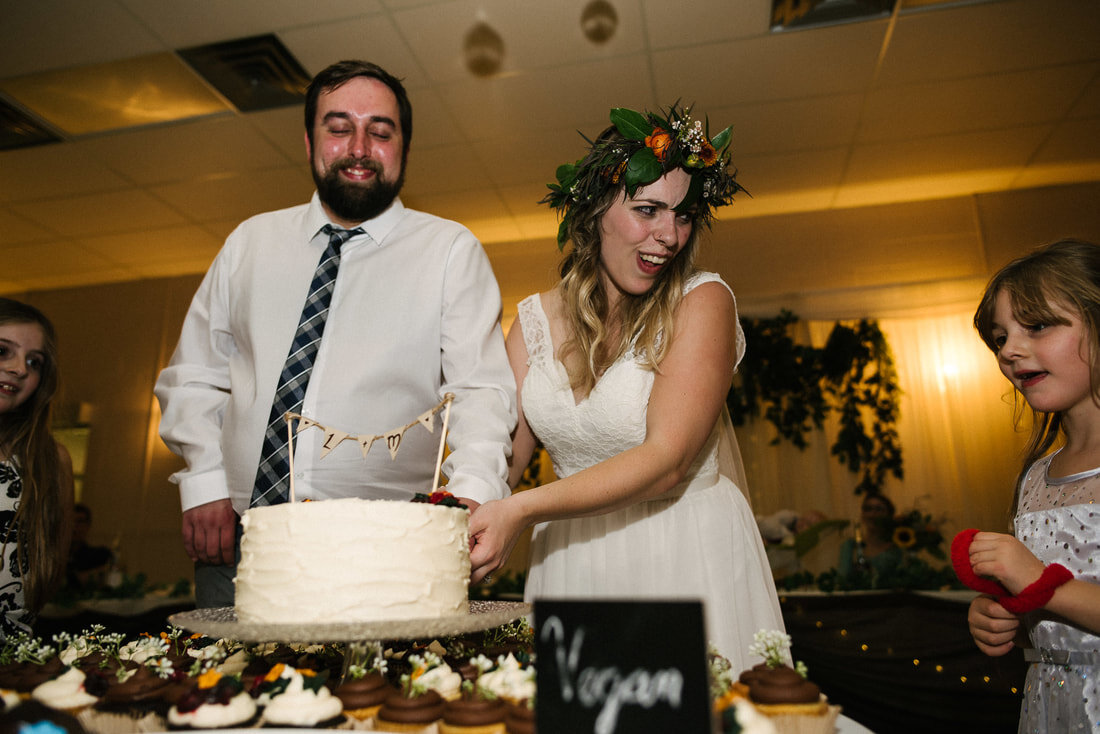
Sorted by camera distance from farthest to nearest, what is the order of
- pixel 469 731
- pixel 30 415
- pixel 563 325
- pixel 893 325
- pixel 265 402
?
1. pixel 893 325
2. pixel 30 415
3. pixel 563 325
4. pixel 265 402
5. pixel 469 731

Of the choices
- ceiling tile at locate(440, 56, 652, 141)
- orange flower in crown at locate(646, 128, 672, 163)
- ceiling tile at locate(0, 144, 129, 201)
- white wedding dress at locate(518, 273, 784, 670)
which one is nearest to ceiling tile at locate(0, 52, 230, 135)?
ceiling tile at locate(0, 144, 129, 201)

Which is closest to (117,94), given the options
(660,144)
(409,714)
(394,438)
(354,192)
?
(354,192)

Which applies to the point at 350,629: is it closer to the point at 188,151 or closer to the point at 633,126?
the point at 633,126

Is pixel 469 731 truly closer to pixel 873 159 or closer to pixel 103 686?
pixel 103 686

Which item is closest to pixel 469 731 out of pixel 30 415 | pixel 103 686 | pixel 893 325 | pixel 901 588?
pixel 103 686

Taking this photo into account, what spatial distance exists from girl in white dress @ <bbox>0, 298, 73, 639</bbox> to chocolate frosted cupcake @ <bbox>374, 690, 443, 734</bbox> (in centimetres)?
200

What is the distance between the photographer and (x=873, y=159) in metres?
5.46

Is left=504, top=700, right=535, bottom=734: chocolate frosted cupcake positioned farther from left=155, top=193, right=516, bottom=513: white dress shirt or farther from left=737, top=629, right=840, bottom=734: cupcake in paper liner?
left=155, top=193, right=516, bottom=513: white dress shirt

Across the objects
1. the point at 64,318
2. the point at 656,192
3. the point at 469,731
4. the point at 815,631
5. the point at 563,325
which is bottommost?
the point at 815,631

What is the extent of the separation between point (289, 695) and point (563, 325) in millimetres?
1354

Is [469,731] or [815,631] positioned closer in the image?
[469,731]

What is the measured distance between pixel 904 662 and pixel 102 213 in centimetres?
634

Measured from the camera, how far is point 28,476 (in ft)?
8.24

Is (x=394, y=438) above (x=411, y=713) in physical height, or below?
above
